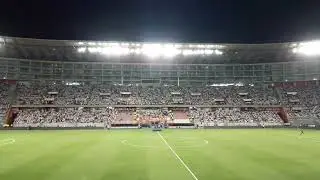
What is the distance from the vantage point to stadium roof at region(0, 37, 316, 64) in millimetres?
83625

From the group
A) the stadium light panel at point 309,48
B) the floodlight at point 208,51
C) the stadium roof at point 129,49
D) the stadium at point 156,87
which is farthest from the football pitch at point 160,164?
the stadium light panel at point 309,48

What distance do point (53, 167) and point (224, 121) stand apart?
61098 millimetres

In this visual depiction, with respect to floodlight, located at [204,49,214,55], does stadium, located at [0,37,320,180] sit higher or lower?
lower

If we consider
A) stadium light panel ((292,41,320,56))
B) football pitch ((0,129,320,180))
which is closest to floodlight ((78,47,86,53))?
stadium light panel ((292,41,320,56))

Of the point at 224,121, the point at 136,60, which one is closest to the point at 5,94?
the point at 136,60

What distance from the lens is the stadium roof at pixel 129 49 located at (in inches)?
3292

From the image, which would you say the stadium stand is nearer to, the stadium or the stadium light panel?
the stadium

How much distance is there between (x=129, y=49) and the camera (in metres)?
89.7

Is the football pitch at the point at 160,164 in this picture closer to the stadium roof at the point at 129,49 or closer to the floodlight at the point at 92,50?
the stadium roof at the point at 129,49

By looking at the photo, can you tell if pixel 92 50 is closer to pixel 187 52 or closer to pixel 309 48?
pixel 187 52

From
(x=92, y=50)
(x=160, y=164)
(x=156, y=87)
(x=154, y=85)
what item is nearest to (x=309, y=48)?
(x=156, y=87)

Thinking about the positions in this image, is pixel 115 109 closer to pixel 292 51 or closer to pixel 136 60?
pixel 136 60

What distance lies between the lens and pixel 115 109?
282ft

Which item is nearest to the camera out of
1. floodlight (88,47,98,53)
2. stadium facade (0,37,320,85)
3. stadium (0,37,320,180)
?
stadium (0,37,320,180)
